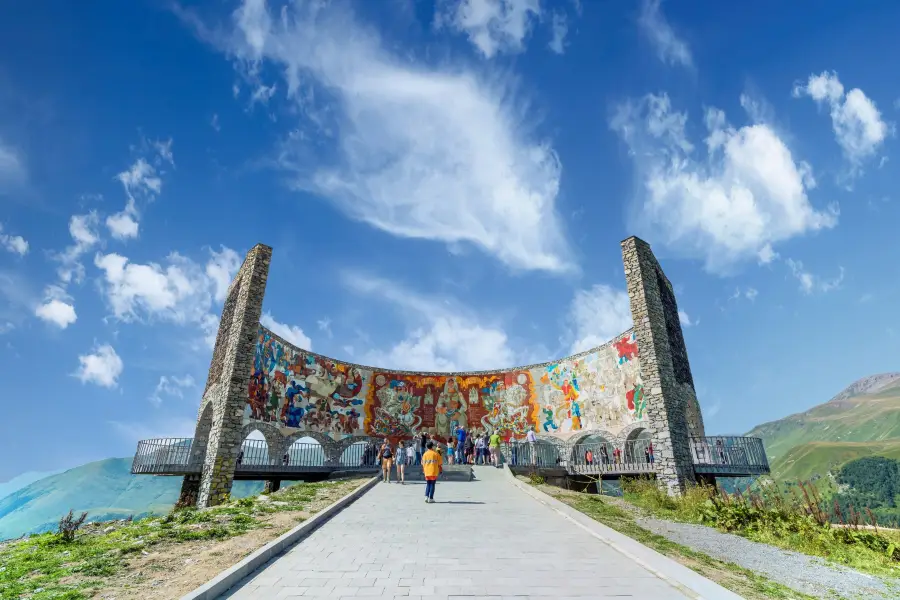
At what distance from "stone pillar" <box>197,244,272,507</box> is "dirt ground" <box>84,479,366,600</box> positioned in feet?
39.4

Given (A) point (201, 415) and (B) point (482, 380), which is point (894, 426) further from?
(A) point (201, 415)

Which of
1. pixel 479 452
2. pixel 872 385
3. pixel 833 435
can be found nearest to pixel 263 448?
pixel 479 452

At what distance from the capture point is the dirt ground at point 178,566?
17.0 feet

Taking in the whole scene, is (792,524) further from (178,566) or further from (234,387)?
(234,387)

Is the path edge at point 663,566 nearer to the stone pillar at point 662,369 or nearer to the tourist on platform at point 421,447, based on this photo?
the stone pillar at point 662,369

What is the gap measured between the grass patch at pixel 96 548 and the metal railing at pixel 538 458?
930 cm

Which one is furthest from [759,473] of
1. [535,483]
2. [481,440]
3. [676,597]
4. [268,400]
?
[268,400]

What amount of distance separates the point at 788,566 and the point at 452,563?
220 inches

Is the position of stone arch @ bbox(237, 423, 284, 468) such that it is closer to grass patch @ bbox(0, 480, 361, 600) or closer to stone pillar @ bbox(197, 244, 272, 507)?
stone pillar @ bbox(197, 244, 272, 507)

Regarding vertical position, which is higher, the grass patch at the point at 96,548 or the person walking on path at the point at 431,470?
the person walking on path at the point at 431,470

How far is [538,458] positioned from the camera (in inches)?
899

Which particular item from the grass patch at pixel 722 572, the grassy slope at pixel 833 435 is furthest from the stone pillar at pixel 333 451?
the grassy slope at pixel 833 435

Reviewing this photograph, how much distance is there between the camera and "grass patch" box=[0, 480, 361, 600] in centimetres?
544

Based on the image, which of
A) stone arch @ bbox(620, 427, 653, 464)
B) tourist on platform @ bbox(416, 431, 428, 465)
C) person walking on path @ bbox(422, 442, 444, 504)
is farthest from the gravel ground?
tourist on platform @ bbox(416, 431, 428, 465)
